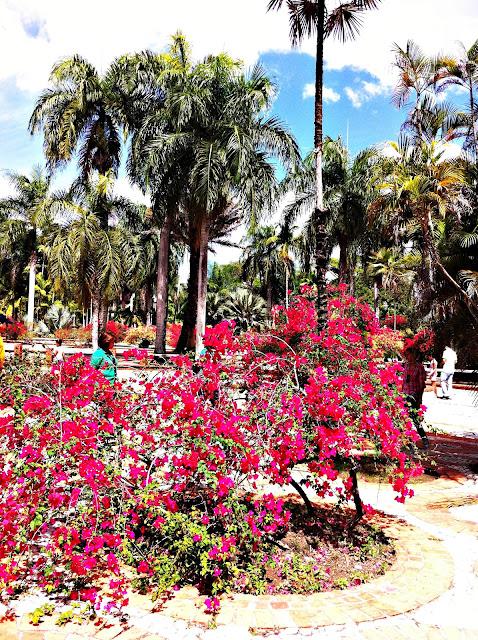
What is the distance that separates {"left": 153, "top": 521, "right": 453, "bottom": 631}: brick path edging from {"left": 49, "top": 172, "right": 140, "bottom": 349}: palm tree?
1676 cm

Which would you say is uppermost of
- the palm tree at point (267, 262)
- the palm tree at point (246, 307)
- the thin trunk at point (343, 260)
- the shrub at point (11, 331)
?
the palm tree at point (267, 262)

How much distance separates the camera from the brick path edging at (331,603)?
3.29 meters

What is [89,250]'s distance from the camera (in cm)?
1923

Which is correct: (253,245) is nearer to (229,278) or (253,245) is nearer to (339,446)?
(229,278)

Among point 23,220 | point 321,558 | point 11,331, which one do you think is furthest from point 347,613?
point 23,220

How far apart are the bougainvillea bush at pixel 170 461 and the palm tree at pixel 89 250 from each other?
1500cm

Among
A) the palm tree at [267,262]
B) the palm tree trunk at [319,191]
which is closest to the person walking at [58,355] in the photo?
the palm tree trunk at [319,191]

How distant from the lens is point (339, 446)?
→ 3.88 meters

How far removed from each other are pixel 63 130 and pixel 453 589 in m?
21.0

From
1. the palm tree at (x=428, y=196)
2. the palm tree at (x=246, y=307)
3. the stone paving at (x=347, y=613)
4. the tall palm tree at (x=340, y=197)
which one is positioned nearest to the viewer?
the stone paving at (x=347, y=613)

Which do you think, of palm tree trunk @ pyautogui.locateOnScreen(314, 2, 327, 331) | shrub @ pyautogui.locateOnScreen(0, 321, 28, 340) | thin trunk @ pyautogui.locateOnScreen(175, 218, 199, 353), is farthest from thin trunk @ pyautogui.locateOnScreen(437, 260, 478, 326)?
shrub @ pyautogui.locateOnScreen(0, 321, 28, 340)

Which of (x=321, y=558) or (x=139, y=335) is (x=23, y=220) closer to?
(x=139, y=335)

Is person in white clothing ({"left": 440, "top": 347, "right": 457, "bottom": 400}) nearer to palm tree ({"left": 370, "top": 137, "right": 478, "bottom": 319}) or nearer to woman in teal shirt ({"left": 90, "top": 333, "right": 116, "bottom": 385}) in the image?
palm tree ({"left": 370, "top": 137, "right": 478, "bottom": 319})

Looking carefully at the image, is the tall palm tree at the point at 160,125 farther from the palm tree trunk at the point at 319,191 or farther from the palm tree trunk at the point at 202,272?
the palm tree trunk at the point at 319,191
